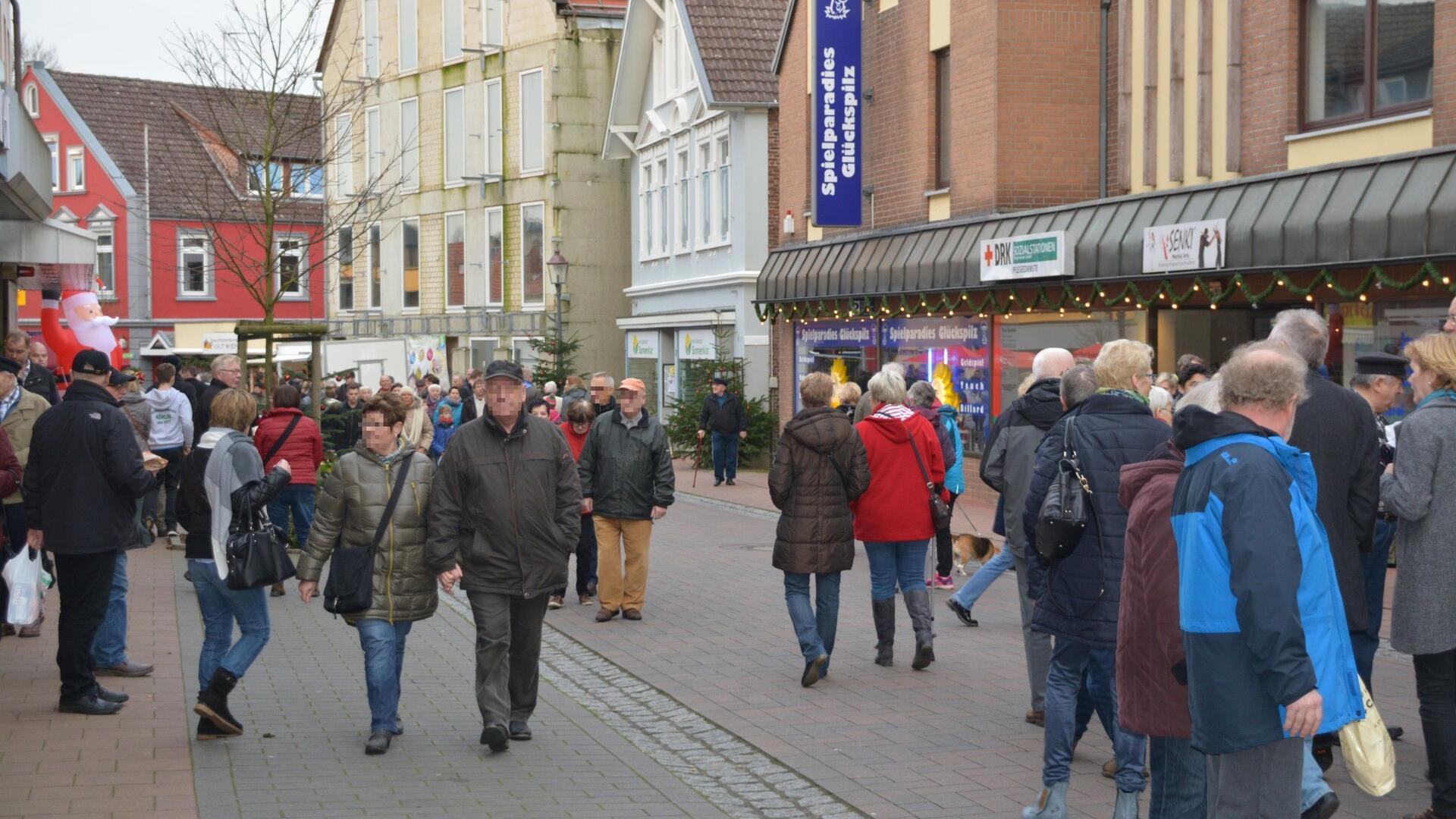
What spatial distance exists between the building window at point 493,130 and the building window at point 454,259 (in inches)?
83.7

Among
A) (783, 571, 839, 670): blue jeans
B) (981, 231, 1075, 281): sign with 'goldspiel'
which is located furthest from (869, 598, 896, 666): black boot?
(981, 231, 1075, 281): sign with 'goldspiel'

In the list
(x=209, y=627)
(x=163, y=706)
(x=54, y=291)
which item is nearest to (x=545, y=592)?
(x=209, y=627)

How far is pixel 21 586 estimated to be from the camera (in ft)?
29.2

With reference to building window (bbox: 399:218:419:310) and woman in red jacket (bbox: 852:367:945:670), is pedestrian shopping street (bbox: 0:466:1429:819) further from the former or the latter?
building window (bbox: 399:218:419:310)

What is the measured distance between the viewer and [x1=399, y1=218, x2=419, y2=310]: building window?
1854 inches

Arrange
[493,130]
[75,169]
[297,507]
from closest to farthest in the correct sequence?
1. [297,507]
2. [493,130]
3. [75,169]

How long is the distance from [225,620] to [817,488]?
3.46 meters

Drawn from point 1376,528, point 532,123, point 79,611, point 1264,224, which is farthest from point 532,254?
point 1376,528

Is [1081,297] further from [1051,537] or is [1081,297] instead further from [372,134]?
[372,134]

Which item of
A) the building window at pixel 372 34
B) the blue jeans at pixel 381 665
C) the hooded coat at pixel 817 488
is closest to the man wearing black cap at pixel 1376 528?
the hooded coat at pixel 817 488

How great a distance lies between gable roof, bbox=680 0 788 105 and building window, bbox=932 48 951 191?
26.9 ft

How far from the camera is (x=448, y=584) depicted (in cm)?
766

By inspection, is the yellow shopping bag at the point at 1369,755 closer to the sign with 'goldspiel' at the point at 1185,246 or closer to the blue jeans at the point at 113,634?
the blue jeans at the point at 113,634

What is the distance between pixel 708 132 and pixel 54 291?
567 inches
